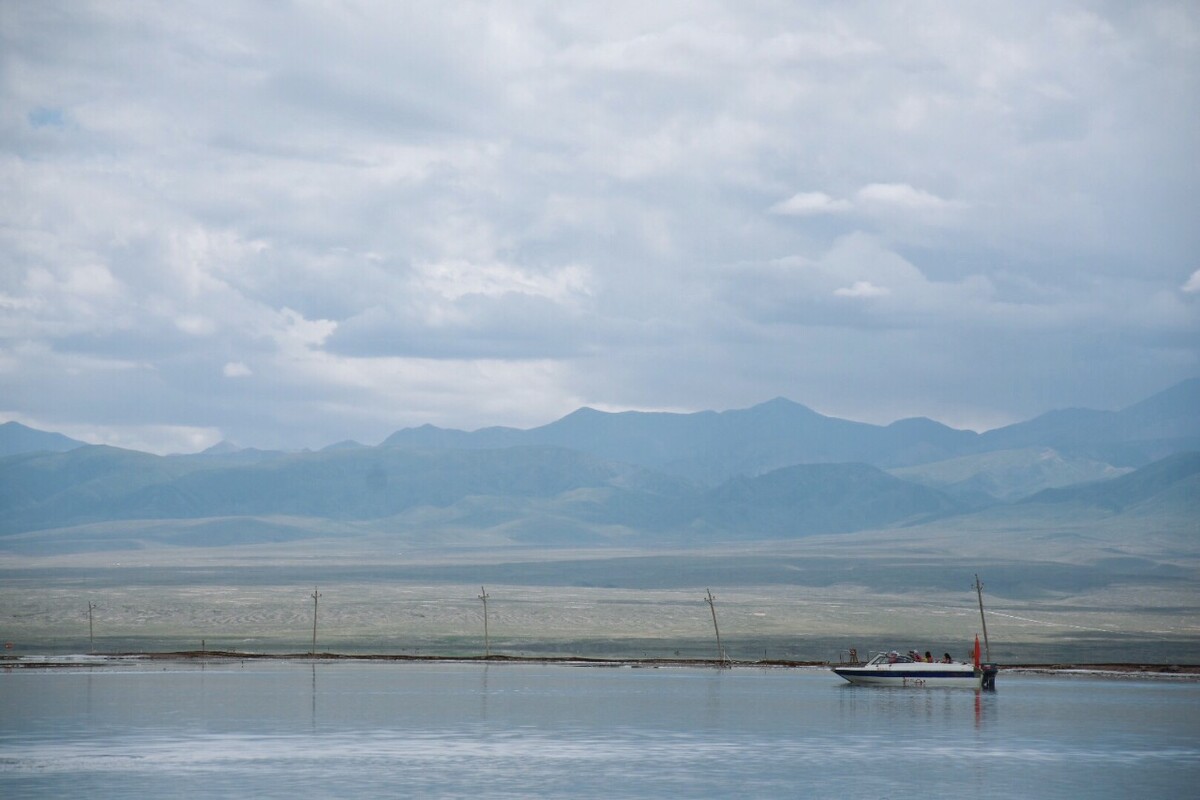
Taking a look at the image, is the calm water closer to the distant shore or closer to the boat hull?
the boat hull

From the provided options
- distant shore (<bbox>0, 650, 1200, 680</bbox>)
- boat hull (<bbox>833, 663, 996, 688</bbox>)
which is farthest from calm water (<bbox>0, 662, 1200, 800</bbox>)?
distant shore (<bbox>0, 650, 1200, 680</bbox>)

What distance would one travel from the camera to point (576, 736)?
217ft

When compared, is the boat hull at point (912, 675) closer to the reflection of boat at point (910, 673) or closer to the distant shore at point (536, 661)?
the reflection of boat at point (910, 673)

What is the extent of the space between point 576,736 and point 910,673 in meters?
35.8

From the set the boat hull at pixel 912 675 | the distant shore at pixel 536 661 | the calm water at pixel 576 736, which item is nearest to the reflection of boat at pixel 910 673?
the boat hull at pixel 912 675

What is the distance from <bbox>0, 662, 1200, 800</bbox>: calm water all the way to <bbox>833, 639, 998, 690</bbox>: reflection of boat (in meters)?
1.30

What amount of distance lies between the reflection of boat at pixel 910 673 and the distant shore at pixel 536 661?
7060mm

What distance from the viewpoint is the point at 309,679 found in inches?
3686

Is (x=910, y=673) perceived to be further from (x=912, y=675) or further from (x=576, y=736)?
(x=576, y=736)

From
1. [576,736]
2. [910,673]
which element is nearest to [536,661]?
[910,673]

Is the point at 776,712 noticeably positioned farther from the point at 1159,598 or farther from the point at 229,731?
the point at 1159,598

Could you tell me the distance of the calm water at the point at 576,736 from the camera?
52.3m

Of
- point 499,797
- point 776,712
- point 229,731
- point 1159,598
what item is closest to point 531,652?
point 776,712

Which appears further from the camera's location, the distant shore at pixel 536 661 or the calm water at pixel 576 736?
the distant shore at pixel 536 661
